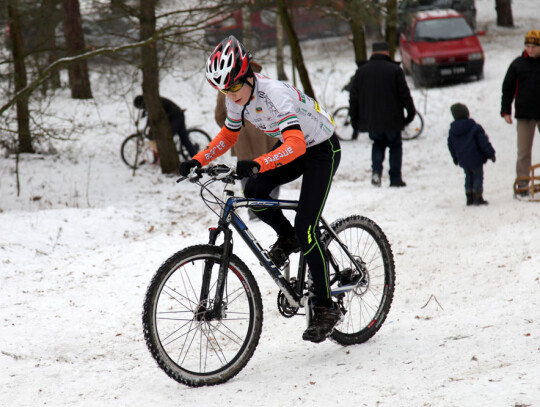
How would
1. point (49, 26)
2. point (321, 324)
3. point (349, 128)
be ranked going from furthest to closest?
point (349, 128) → point (49, 26) → point (321, 324)

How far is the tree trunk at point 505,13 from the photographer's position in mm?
28344

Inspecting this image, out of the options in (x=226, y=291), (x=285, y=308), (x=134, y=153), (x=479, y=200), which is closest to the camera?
(x=226, y=291)

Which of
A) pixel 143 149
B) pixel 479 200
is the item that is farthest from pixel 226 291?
pixel 143 149

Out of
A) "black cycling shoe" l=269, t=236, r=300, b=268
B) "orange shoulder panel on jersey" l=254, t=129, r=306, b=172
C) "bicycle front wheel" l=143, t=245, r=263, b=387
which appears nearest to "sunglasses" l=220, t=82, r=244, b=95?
"orange shoulder panel on jersey" l=254, t=129, r=306, b=172

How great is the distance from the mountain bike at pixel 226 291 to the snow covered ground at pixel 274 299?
0.62 feet

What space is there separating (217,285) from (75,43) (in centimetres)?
1461

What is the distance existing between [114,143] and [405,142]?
782 centimetres

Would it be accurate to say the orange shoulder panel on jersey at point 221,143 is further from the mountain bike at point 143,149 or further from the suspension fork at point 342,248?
the mountain bike at point 143,149

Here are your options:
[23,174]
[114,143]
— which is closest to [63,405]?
[23,174]

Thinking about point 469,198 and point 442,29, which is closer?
point 469,198

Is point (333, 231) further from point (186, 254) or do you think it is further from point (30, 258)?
point (30, 258)

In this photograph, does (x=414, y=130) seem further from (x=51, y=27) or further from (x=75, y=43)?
(x=51, y=27)

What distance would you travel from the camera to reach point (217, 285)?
3943 millimetres

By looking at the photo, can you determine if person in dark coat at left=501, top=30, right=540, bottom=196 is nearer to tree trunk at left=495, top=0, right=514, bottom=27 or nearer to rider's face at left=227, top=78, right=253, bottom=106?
rider's face at left=227, top=78, right=253, bottom=106
